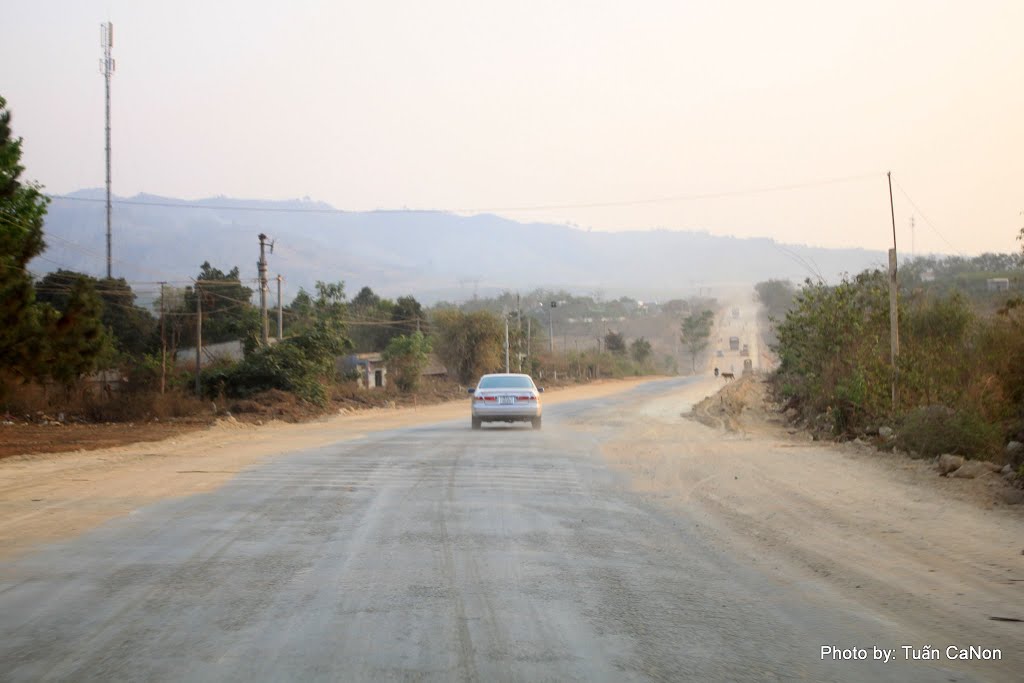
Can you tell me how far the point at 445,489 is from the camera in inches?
542

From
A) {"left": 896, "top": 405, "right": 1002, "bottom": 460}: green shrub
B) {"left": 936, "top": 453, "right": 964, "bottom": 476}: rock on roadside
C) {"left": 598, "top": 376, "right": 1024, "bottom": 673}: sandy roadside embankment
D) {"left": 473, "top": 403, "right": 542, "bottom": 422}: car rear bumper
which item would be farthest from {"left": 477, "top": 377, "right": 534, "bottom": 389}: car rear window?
{"left": 936, "top": 453, "right": 964, "bottom": 476}: rock on roadside

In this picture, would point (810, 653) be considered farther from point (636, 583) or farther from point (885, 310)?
point (885, 310)

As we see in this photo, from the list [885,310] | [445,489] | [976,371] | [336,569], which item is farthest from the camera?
[885,310]

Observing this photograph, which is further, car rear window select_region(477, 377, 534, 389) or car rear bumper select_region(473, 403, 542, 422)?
car rear window select_region(477, 377, 534, 389)

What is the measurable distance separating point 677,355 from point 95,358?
481 feet

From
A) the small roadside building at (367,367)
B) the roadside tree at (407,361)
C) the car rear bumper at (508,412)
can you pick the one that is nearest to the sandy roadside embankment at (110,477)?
the car rear bumper at (508,412)

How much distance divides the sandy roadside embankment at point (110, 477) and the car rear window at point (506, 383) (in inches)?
166

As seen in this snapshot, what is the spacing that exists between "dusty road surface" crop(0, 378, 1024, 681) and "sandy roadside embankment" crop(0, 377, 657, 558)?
0.13 meters

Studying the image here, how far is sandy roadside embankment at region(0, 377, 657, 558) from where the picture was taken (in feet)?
35.8

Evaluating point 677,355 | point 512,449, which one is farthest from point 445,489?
point 677,355

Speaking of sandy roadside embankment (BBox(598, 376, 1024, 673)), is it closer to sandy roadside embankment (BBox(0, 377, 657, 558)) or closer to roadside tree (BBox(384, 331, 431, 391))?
sandy roadside embankment (BBox(0, 377, 657, 558))

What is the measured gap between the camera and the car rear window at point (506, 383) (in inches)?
1134

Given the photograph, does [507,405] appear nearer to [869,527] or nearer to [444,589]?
[869,527]

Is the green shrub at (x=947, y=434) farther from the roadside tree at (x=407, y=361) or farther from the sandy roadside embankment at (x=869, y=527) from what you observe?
the roadside tree at (x=407, y=361)
